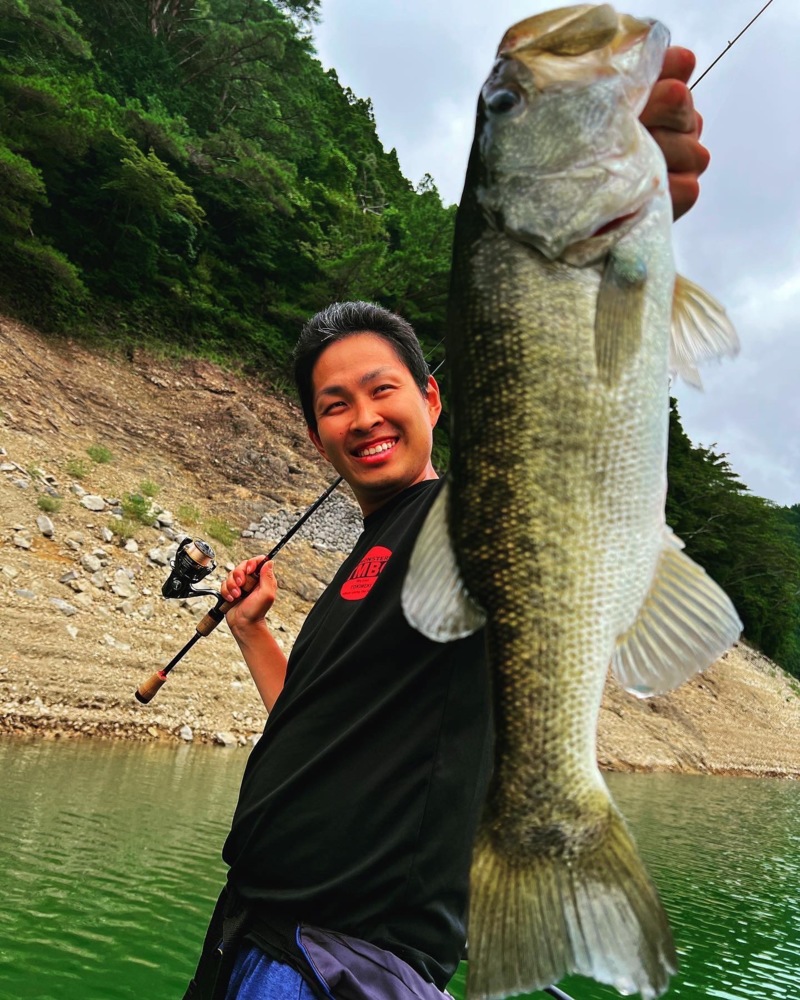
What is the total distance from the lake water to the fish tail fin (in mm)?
4682

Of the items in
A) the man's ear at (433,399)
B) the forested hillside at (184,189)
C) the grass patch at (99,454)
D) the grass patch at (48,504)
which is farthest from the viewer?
the forested hillside at (184,189)

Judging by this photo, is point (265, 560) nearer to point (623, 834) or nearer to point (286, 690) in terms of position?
point (286, 690)

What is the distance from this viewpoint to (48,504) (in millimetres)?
13805

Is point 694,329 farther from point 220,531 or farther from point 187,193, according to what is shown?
point 187,193

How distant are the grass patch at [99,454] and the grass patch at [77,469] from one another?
45cm

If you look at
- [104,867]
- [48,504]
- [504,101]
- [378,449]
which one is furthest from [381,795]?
[48,504]

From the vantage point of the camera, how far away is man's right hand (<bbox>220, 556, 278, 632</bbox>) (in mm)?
3010

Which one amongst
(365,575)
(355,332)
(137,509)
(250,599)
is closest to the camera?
(365,575)

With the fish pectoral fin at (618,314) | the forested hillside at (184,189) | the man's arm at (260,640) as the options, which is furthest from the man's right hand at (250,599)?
the forested hillside at (184,189)

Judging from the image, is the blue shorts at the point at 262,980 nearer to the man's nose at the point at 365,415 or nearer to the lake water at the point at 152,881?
the man's nose at the point at 365,415

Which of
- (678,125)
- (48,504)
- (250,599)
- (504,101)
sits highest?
(48,504)

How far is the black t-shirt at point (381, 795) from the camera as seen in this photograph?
1640mm

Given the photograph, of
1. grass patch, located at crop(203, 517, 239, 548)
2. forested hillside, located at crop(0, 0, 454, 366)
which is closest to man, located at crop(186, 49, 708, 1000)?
grass patch, located at crop(203, 517, 239, 548)

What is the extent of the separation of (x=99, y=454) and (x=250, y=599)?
14.2 metres
